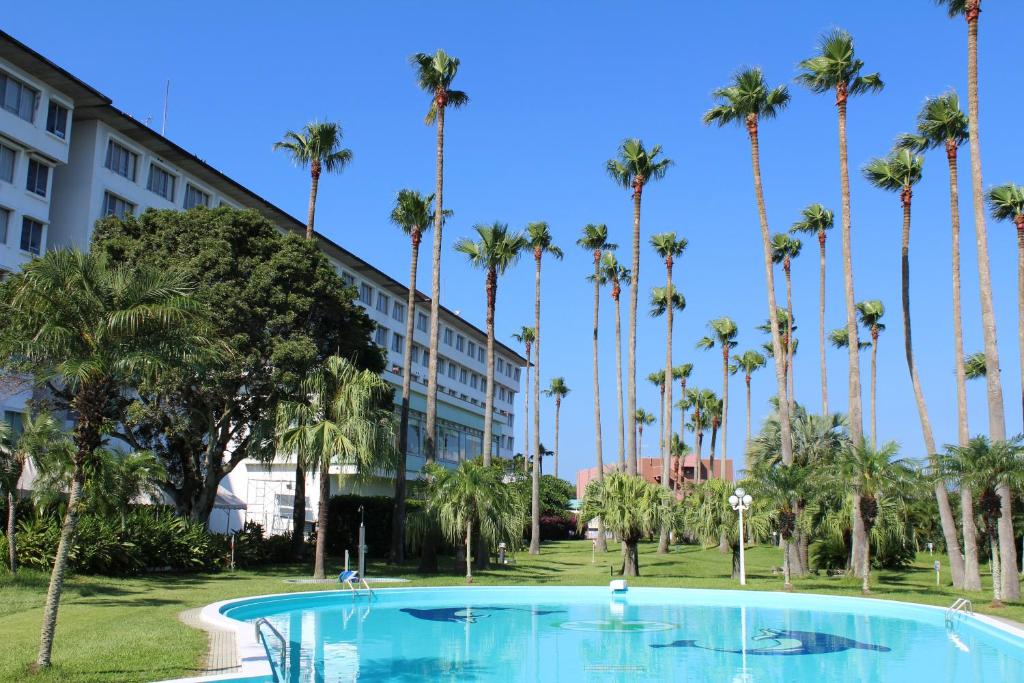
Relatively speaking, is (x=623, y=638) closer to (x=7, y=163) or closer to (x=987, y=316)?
(x=987, y=316)

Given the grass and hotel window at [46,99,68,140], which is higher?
hotel window at [46,99,68,140]

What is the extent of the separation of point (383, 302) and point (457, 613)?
1962 inches

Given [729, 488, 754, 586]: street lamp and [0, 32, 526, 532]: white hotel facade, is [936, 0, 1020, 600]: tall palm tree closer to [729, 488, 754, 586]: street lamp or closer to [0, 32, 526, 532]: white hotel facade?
[729, 488, 754, 586]: street lamp

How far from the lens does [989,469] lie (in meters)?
25.1

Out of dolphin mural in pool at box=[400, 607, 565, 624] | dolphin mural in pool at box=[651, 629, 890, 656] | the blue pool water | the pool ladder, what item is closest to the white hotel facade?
dolphin mural in pool at box=[400, 607, 565, 624]

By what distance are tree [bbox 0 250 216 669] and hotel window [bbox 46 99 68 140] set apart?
29681 millimetres

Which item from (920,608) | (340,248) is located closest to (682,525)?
(920,608)

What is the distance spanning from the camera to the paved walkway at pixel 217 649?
1275 cm

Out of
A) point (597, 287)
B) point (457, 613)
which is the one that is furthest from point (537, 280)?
point (457, 613)

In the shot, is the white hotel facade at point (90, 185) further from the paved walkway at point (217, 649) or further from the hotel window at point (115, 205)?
the paved walkway at point (217, 649)

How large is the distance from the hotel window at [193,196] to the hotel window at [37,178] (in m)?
8.48

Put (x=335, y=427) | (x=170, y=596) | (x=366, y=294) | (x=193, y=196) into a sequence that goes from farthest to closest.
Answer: (x=366, y=294) → (x=193, y=196) → (x=335, y=427) → (x=170, y=596)

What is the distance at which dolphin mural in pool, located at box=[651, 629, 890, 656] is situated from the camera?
1838cm

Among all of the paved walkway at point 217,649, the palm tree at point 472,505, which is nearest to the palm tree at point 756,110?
the palm tree at point 472,505
